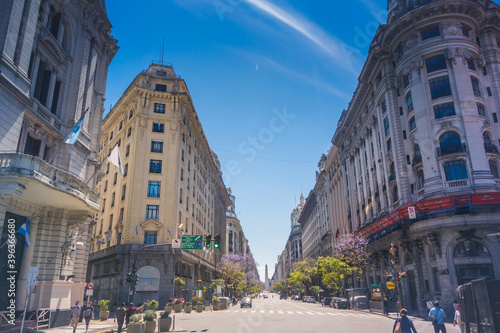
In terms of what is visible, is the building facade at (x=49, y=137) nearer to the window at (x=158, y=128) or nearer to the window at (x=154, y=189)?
the window at (x=154, y=189)

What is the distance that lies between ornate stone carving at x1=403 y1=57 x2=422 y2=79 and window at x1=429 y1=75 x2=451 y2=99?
2.31 m

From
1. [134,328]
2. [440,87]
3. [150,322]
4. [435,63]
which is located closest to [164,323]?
[150,322]

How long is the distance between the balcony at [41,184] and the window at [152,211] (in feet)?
74.1

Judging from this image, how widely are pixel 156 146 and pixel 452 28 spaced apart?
3914 cm

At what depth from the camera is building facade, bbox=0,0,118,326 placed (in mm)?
18734

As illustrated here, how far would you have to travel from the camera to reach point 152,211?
45906mm

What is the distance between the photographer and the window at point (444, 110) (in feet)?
122

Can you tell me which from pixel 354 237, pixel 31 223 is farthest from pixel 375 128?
pixel 31 223

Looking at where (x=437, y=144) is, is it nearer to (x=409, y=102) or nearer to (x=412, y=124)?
(x=412, y=124)

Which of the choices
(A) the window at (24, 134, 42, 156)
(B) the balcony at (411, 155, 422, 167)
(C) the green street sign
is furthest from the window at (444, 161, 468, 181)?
(A) the window at (24, 134, 42, 156)

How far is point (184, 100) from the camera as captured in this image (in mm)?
51719

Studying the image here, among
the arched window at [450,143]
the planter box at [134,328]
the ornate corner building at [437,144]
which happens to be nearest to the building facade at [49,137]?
the planter box at [134,328]

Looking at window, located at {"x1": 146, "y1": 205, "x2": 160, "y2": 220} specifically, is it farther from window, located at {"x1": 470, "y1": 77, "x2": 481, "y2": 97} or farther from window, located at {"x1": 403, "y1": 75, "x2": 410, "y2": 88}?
window, located at {"x1": 470, "y1": 77, "x2": 481, "y2": 97}

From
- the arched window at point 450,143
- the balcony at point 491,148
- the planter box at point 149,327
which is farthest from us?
the arched window at point 450,143
